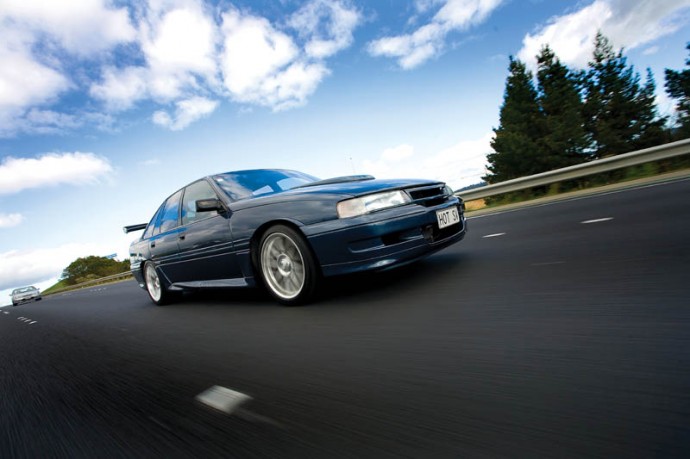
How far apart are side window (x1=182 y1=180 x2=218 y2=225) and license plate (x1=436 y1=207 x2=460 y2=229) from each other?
219 cm

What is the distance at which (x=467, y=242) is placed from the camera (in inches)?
188

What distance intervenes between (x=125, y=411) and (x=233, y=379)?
Result: 494mm

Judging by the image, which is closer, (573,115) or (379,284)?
(379,284)

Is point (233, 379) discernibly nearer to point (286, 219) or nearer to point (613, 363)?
point (286, 219)

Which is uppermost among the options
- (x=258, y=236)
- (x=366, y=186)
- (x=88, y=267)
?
(x=88, y=267)

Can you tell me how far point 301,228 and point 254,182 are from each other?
1.35 m

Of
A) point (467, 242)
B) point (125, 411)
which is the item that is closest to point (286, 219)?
point (125, 411)

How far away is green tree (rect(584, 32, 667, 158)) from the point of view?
3042 cm

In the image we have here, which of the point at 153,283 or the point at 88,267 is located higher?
the point at 88,267

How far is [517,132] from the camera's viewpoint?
31.1 m

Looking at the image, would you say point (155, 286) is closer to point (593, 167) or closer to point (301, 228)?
point (301, 228)

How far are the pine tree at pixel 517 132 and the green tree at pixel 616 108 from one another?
438cm

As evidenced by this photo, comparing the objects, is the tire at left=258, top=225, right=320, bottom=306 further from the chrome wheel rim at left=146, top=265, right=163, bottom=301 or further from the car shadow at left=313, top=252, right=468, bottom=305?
the chrome wheel rim at left=146, top=265, right=163, bottom=301

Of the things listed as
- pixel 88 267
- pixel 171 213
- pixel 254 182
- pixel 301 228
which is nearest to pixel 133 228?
pixel 171 213
